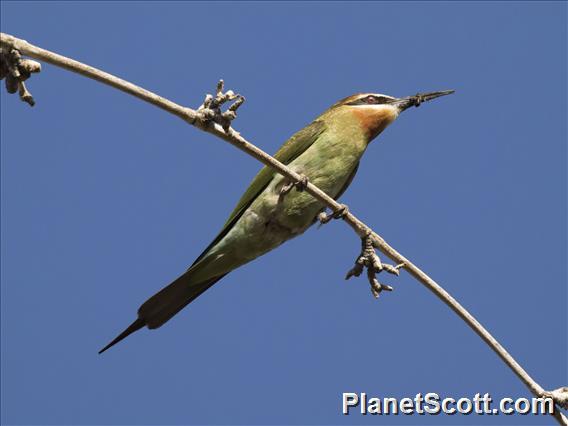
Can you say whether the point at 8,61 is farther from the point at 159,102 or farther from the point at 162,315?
the point at 162,315

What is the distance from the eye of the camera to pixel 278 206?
14.6ft

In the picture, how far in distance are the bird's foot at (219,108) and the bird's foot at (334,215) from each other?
0.85 metres

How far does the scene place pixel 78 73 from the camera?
8.98ft

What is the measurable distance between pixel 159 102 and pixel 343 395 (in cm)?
168

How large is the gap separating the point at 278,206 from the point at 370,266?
0.98m

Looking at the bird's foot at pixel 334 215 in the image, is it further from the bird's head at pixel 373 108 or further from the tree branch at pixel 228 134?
the bird's head at pixel 373 108

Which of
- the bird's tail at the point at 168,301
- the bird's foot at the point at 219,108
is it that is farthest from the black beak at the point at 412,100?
the bird's foot at the point at 219,108

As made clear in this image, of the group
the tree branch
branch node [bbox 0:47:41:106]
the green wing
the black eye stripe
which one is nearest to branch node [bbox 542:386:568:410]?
the tree branch

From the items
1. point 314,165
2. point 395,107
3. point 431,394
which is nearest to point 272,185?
point 314,165

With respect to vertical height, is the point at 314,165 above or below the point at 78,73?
above

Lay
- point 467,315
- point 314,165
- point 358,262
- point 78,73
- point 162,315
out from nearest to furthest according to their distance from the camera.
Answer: point 78,73
point 467,315
point 358,262
point 162,315
point 314,165

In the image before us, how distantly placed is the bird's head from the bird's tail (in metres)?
1.25

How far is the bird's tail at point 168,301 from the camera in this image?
425 cm

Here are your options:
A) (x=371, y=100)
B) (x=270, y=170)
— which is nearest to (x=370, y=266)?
(x=270, y=170)
